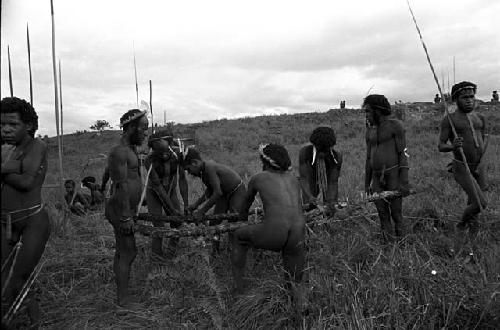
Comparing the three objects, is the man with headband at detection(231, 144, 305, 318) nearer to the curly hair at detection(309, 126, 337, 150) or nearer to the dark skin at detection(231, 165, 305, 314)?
the dark skin at detection(231, 165, 305, 314)

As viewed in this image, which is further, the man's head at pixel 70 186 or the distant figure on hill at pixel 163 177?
the man's head at pixel 70 186

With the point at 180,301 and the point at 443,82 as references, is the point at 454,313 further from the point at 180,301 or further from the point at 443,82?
the point at 180,301

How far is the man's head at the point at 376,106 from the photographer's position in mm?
4672

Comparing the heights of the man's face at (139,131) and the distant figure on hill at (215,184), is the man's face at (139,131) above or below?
above

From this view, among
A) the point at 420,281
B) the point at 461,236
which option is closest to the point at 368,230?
the point at 461,236

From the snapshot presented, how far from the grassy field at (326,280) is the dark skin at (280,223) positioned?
229 millimetres

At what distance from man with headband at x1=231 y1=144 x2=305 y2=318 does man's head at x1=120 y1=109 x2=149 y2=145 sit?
3.73ft

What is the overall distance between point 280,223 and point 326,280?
0.57 m

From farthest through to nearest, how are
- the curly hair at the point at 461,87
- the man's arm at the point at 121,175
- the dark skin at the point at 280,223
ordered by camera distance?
the curly hair at the point at 461,87
the man's arm at the point at 121,175
the dark skin at the point at 280,223

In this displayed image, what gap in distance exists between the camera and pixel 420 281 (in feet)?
10.5

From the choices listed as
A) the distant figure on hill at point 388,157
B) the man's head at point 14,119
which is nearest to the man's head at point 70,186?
the man's head at point 14,119

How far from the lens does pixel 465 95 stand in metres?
4.61

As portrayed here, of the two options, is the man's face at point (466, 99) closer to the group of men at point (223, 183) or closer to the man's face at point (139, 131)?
the group of men at point (223, 183)

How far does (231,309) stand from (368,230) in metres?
2.28
